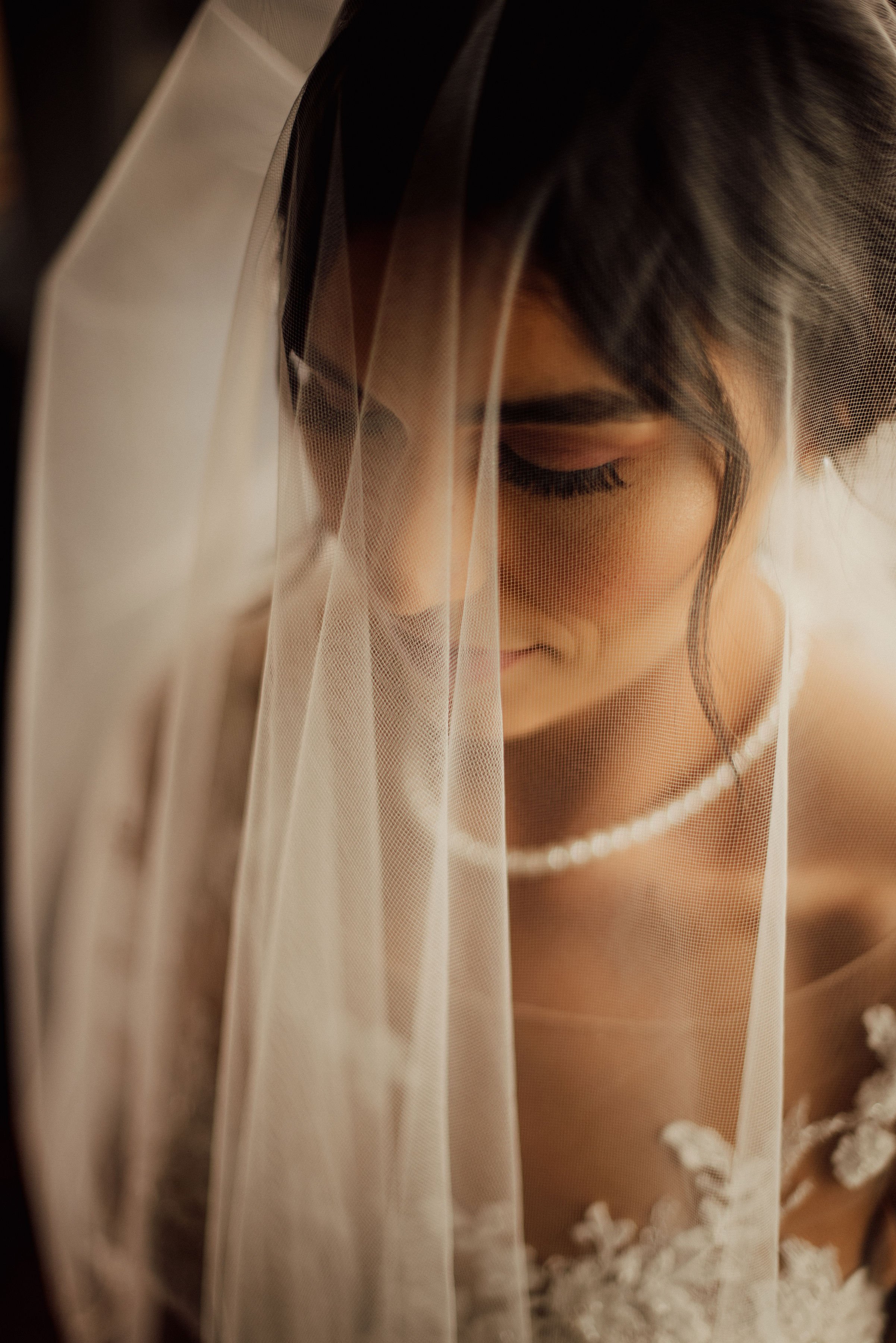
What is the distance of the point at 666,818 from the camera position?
602 millimetres

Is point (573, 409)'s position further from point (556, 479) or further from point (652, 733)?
point (652, 733)

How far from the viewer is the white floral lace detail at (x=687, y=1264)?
60 cm

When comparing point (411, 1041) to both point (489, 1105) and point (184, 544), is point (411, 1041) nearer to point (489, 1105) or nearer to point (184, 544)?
point (489, 1105)

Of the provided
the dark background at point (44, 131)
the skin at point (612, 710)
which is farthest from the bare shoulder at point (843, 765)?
the dark background at point (44, 131)

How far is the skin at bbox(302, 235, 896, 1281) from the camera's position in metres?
0.47

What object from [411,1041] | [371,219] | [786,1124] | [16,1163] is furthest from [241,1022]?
[16,1163]

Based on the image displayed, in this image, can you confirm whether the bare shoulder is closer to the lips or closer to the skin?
the skin

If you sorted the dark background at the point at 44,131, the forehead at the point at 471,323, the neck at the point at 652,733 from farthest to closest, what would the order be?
the dark background at the point at 44,131
the neck at the point at 652,733
the forehead at the point at 471,323

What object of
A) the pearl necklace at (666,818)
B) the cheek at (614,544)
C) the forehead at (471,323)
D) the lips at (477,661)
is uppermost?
the forehead at (471,323)

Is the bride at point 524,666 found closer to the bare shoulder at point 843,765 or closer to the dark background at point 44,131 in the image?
the bare shoulder at point 843,765

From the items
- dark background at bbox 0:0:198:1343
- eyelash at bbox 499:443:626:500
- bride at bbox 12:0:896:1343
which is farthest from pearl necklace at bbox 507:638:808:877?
dark background at bbox 0:0:198:1343

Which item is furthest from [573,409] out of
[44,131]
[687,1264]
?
[44,131]

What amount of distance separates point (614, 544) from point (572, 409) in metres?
0.09

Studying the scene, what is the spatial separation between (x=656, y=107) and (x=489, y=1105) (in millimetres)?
595
